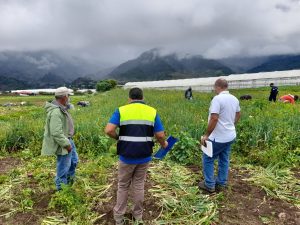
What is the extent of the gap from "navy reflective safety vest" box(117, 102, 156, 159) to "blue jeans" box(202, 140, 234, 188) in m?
1.49

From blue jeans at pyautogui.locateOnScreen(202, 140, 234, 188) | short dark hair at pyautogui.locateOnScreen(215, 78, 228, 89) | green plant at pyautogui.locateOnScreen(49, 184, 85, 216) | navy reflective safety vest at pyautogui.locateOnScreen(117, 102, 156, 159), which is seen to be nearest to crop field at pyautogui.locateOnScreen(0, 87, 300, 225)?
green plant at pyautogui.locateOnScreen(49, 184, 85, 216)

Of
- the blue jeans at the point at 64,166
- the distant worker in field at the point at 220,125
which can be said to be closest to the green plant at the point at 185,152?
the distant worker in field at the point at 220,125

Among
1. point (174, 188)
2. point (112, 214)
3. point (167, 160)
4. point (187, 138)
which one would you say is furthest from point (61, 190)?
point (187, 138)

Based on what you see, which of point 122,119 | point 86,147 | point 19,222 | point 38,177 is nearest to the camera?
point 122,119

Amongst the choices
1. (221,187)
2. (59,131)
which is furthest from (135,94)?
(221,187)

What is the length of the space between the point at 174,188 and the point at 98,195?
1.18 meters

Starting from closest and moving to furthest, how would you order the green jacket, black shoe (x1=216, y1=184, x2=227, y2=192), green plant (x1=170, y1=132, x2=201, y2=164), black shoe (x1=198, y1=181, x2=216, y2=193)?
the green jacket, black shoe (x1=198, y1=181, x2=216, y2=193), black shoe (x1=216, y1=184, x2=227, y2=192), green plant (x1=170, y1=132, x2=201, y2=164)

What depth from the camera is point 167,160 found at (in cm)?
671

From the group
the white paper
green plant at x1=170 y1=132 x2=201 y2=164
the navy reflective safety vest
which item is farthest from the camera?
green plant at x1=170 y1=132 x2=201 y2=164

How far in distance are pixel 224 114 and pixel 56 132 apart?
242 cm

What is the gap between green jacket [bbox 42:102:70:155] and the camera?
4.51 metres

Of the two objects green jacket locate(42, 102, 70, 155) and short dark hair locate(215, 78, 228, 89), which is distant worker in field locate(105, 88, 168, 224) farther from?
short dark hair locate(215, 78, 228, 89)

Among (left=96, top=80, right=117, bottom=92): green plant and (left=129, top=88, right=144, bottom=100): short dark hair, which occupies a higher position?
(left=129, top=88, right=144, bottom=100): short dark hair

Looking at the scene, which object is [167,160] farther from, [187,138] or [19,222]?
[19,222]
